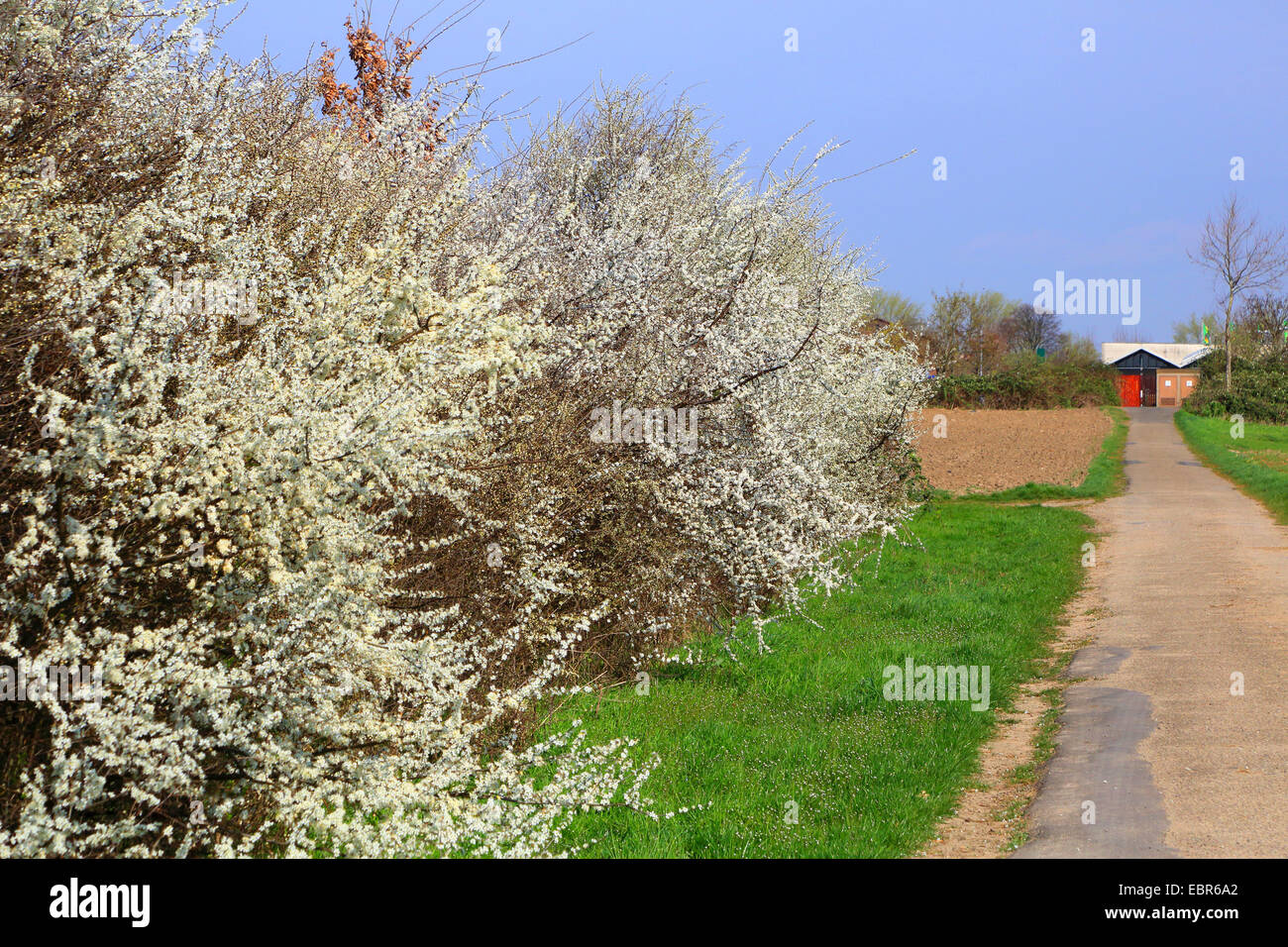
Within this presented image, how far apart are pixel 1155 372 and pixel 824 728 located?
313ft

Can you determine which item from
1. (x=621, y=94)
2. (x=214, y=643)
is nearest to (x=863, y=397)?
(x=621, y=94)

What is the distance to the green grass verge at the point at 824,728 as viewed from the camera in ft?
18.4

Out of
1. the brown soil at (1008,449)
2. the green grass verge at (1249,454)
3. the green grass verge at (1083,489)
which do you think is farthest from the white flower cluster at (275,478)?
the green grass verge at (1083,489)

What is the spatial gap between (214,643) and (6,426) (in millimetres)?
1101

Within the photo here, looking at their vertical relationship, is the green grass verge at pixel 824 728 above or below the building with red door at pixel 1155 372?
below

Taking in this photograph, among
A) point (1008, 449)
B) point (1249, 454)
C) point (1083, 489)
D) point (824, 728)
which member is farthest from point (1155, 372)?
point (824, 728)

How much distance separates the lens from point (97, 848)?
3.72 meters

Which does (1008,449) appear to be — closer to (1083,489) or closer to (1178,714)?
(1083,489)

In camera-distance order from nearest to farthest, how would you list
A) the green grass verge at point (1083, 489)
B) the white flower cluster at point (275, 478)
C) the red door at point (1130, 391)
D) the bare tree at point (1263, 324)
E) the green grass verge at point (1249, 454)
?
1. the white flower cluster at point (275, 478)
2. the green grass verge at point (1249, 454)
3. the green grass verge at point (1083, 489)
4. the bare tree at point (1263, 324)
5. the red door at point (1130, 391)

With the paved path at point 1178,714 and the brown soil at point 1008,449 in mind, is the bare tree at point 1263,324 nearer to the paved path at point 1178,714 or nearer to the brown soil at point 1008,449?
the brown soil at point 1008,449

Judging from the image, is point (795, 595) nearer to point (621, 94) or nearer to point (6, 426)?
point (6, 426)

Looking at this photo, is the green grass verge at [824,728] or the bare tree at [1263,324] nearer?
the green grass verge at [824,728]

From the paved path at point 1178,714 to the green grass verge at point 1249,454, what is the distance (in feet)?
21.5

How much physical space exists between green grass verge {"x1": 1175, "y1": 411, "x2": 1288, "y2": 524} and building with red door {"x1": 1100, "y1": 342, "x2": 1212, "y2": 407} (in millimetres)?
37479
